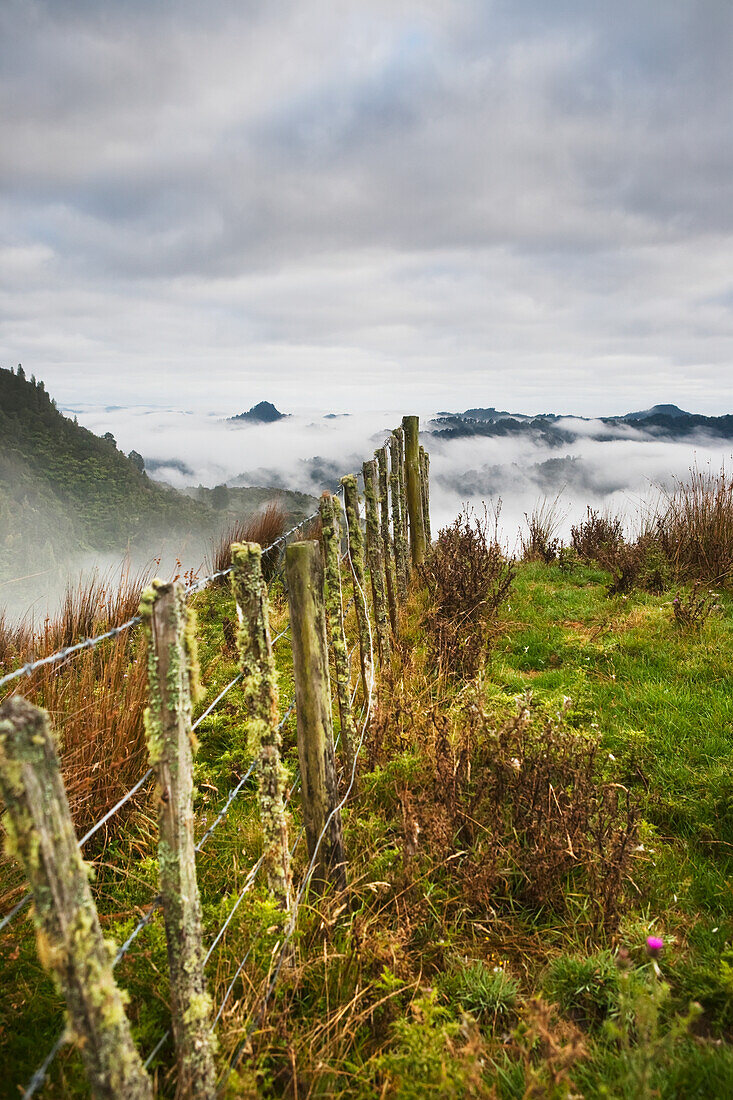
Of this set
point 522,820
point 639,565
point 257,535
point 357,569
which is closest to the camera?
point 522,820

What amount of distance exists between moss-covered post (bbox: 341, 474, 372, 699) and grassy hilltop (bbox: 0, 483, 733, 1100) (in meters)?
0.28

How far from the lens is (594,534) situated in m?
10.4

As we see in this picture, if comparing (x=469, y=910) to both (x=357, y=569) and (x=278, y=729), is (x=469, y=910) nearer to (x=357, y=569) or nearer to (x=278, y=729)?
(x=278, y=729)

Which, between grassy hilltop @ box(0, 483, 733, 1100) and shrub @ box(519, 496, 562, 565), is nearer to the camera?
grassy hilltop @ box(0, 483, 733, 1100)

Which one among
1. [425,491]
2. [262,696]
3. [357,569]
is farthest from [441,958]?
[425,491]

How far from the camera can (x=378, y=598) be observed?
450 centimetres

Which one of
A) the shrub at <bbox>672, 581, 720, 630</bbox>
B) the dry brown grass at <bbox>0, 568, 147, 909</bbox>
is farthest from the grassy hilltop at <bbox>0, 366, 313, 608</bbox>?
the dry brown grass at <bbox>0, 568, 147, 909</bbox>

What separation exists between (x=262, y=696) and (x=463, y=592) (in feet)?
13.3

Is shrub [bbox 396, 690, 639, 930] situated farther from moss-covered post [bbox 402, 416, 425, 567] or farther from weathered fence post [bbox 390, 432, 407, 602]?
moss-covered post [bbox 402, 416, 425, 567]

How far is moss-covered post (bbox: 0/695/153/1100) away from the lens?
109 cm

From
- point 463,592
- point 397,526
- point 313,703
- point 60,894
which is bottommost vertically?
point 463,592

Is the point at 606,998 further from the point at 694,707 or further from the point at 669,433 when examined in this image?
the point at 669,433

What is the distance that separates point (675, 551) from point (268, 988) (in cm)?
781

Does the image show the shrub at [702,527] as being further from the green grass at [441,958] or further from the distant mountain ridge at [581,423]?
the distant mountain ridge at [581,423]
